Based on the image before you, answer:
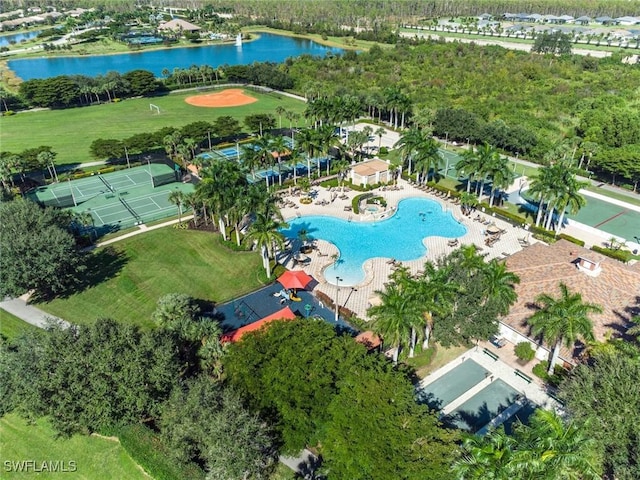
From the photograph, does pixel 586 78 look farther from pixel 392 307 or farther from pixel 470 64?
pixel 392 307

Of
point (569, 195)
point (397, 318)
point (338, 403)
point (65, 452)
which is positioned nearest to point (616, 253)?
point (569, 195)

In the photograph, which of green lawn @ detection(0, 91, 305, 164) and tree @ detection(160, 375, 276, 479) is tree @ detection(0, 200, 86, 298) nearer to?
tree @ detection(160, 375, 276, 479)

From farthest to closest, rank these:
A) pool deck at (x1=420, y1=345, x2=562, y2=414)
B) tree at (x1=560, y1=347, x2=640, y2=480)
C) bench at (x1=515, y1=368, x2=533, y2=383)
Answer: bench at (x1=515, y1=368, x2=533, y2=383), pool deck at (x1=420, y1=345, x2=562, y2=414), tree at (x1=560, y1=347, x2=640, y2=480)

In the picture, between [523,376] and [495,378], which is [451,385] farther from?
[523,376]

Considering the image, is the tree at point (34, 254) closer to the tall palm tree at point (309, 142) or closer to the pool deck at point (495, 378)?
the tall palm tree at point (309, 142)

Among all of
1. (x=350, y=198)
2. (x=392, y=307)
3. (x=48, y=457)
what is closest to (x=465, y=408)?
(x=392, y=307)

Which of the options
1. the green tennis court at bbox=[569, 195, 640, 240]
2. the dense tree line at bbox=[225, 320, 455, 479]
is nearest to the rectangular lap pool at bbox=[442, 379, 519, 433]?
the dense tree line at bbox=[225, 320, 455, 479]
